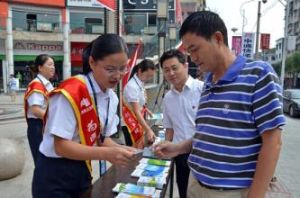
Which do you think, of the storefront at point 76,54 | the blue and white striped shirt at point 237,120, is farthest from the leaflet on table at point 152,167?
the storefront at point 76,54

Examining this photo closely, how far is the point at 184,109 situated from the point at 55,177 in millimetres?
1516

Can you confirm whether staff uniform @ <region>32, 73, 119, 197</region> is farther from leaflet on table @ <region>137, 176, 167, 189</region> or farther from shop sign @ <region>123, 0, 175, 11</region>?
shop sign @ <region>123, 0, 175, 11</region>

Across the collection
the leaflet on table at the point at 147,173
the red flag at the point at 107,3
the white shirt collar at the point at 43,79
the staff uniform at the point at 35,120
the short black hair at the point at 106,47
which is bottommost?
the leaflet on table at the point at 147,173

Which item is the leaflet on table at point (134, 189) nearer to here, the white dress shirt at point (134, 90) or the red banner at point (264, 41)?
the white dress shirt at point (134, 90)

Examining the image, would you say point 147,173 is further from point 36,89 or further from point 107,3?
point 107,3

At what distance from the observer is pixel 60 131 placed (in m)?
1.59

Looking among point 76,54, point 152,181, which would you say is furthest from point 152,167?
point 76,54

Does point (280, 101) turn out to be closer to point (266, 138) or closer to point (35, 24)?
point (266, 138)

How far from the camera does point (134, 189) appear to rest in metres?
2.18

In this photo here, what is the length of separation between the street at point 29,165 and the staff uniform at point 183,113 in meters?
2.12

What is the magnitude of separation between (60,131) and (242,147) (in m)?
0.84

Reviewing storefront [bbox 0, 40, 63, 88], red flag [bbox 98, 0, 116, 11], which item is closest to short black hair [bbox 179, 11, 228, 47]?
red flag [bbox 98, 0, 116, 11]

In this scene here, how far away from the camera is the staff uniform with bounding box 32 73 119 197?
5.29 ft

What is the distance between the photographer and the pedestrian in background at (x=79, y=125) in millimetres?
1596
